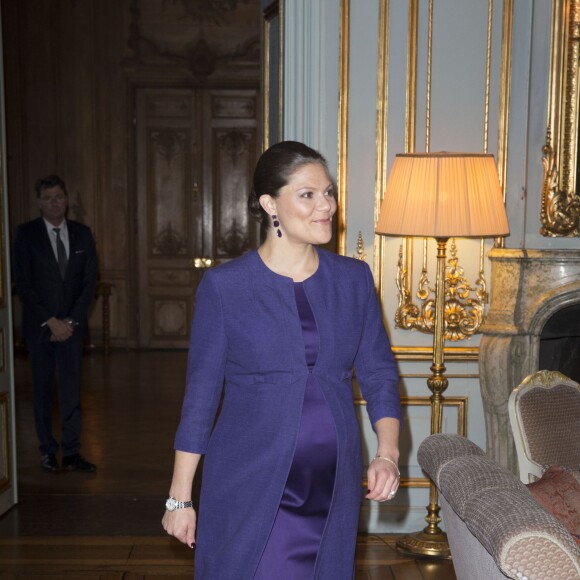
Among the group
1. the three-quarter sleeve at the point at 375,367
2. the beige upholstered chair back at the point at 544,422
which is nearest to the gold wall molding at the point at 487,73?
the beige upholstered chair back at the point at 544,422

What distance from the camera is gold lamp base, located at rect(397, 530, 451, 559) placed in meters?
4.22

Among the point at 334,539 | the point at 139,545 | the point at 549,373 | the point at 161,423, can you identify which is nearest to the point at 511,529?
the point at 334,539

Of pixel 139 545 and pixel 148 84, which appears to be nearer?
pixel 139 545

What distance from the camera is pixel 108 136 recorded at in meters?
9.86

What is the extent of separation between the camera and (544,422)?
131 inches

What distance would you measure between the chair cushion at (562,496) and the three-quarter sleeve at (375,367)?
596 mm

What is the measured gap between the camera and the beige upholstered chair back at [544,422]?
10.9 ft

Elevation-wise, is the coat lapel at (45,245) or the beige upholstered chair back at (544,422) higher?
the coat lapel at (45,245)

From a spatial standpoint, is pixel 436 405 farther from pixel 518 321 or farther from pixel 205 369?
pixel 205 369

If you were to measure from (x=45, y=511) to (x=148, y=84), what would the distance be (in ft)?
A: 19.2

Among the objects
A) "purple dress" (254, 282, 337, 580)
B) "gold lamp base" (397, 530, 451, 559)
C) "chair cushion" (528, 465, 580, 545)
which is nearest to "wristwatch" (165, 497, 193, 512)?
"purple dress" (254, 282, 337, 580)

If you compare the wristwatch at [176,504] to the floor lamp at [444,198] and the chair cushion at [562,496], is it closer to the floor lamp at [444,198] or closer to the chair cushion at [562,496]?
the chair cushion at [562,496]

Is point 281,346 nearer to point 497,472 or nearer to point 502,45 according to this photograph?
point 497,472

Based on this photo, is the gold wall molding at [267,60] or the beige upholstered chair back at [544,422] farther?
the gold wall molding at [267,60]
